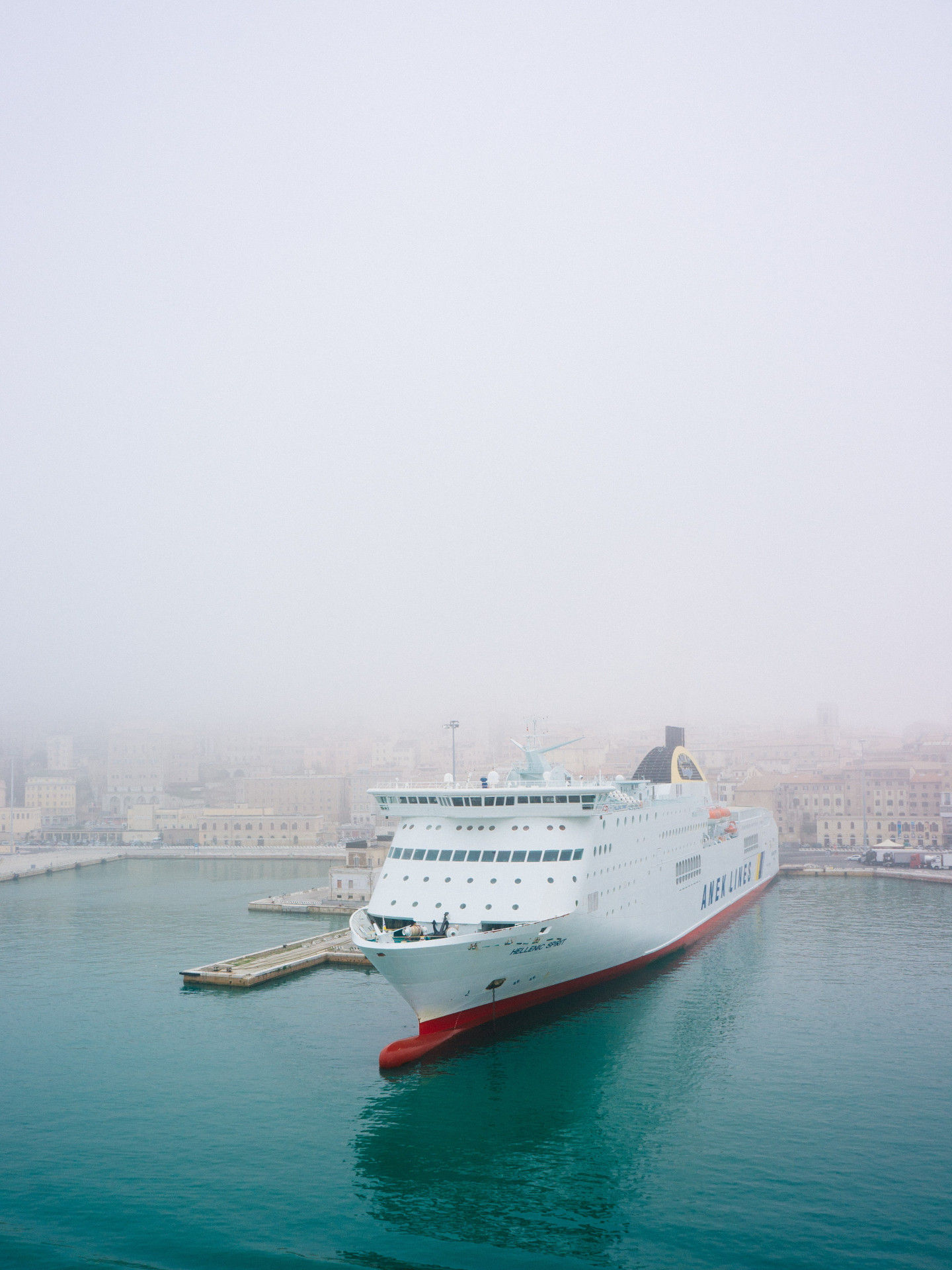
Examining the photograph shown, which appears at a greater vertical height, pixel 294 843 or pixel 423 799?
pixel 423 799

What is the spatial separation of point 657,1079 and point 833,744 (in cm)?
13144

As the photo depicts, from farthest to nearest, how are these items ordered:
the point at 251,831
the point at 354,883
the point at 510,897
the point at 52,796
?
the point at 52,796, the point at 251,831, the point at 354,883, the point at 510,897

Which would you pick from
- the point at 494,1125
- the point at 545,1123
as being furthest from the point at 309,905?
the point at 545,1123

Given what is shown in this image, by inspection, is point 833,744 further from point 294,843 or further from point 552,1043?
A: point 552,1043

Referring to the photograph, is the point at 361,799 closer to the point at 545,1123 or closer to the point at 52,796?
the point at 52,796

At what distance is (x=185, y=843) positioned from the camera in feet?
296

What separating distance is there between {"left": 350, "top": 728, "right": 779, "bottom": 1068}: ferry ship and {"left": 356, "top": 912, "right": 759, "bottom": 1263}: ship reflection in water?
1.15 metres

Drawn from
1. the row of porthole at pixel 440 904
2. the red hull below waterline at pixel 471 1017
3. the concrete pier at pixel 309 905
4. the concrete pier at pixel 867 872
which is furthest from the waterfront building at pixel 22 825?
the red hull below waterline at pixel 471 1017

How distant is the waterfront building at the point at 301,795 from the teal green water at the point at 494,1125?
242 feet

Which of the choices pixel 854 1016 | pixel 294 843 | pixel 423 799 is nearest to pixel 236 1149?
pixel 423 799

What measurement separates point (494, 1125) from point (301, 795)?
89.8 metres

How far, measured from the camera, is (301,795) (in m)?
104

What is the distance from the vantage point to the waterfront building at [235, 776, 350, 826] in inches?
4080

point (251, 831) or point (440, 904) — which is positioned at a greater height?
point (440, 904)
